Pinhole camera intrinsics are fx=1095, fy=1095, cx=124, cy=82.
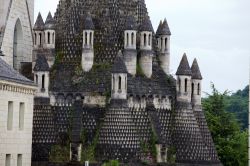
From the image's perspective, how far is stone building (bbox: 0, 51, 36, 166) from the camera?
59969 millimetres

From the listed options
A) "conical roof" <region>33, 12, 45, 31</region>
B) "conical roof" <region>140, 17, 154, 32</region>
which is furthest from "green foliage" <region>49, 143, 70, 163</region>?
"conical roof" <region>140, 17, 154, 32</region>

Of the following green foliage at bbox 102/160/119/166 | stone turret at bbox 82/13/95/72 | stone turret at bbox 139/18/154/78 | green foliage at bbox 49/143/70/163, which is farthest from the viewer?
stone turret at bbox 139/18/154/78

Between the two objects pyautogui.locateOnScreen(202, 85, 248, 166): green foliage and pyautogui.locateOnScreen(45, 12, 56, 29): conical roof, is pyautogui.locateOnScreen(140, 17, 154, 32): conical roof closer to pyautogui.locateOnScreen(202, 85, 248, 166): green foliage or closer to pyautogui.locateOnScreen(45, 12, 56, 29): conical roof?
pyautogui.locateOnScreen(45, 12, 56, 29): conical roof

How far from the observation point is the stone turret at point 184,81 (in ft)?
230

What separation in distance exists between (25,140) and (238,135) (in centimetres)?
3128

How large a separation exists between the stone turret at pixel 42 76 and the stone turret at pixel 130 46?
516 cm

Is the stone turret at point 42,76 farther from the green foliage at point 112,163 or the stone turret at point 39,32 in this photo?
the green foliage at point 112,163

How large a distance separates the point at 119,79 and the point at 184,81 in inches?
201

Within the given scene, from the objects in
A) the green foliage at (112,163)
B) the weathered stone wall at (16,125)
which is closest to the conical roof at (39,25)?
the weathered stone wall at (16,125)

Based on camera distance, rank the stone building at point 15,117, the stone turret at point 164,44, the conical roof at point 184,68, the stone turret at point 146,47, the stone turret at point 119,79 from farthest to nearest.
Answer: the stone turret at point 164,44, the stone turret at point 146,47, the conical roof at point 184,68, the stone turret at point 119,79, the stone building at point 15,117

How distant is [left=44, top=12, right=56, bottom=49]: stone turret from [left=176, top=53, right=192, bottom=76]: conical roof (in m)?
8.28

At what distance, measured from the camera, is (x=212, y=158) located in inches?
2776

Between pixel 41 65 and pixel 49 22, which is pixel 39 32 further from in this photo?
pixel 41 65

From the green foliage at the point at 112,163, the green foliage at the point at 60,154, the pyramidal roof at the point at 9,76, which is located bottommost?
the green foliage at the point at 112,163
